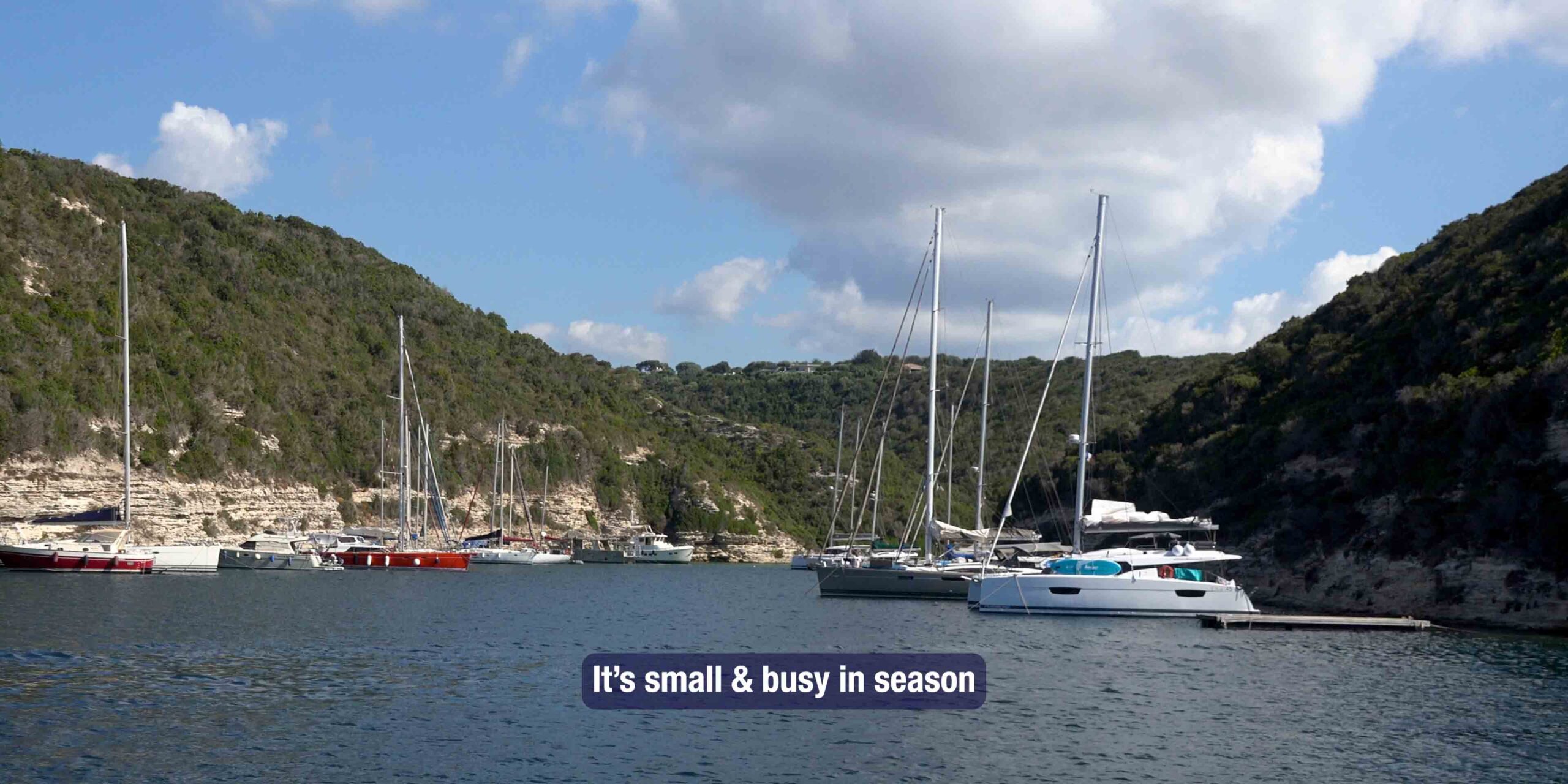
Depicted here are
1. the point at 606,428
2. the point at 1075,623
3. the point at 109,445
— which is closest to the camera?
the point at 1075,623

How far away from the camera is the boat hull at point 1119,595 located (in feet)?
129

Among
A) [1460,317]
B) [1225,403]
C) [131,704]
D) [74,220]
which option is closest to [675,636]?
[131,704]

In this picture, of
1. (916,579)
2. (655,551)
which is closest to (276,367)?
(655,551)

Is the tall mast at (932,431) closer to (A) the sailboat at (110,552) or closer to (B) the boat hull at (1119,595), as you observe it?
(B) the boat hull at (1119,595)

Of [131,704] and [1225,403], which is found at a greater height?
[1225,403]

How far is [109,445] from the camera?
61781 mm

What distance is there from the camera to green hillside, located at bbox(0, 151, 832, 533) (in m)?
65.7

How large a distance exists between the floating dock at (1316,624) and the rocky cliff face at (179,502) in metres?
48.1

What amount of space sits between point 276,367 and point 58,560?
2961 cm

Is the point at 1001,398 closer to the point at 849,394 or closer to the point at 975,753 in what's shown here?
the point at 849,394

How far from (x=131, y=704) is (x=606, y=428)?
8739cm

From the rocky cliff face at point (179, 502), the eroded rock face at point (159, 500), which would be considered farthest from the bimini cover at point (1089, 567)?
the rocky cliff face at point (179, 502)

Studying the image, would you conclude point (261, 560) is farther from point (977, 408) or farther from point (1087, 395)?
point (977, 408)

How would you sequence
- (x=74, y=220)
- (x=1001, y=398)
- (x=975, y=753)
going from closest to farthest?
(x=975, y=753) → (x=74, y=220) → (x=1001, y=398)
